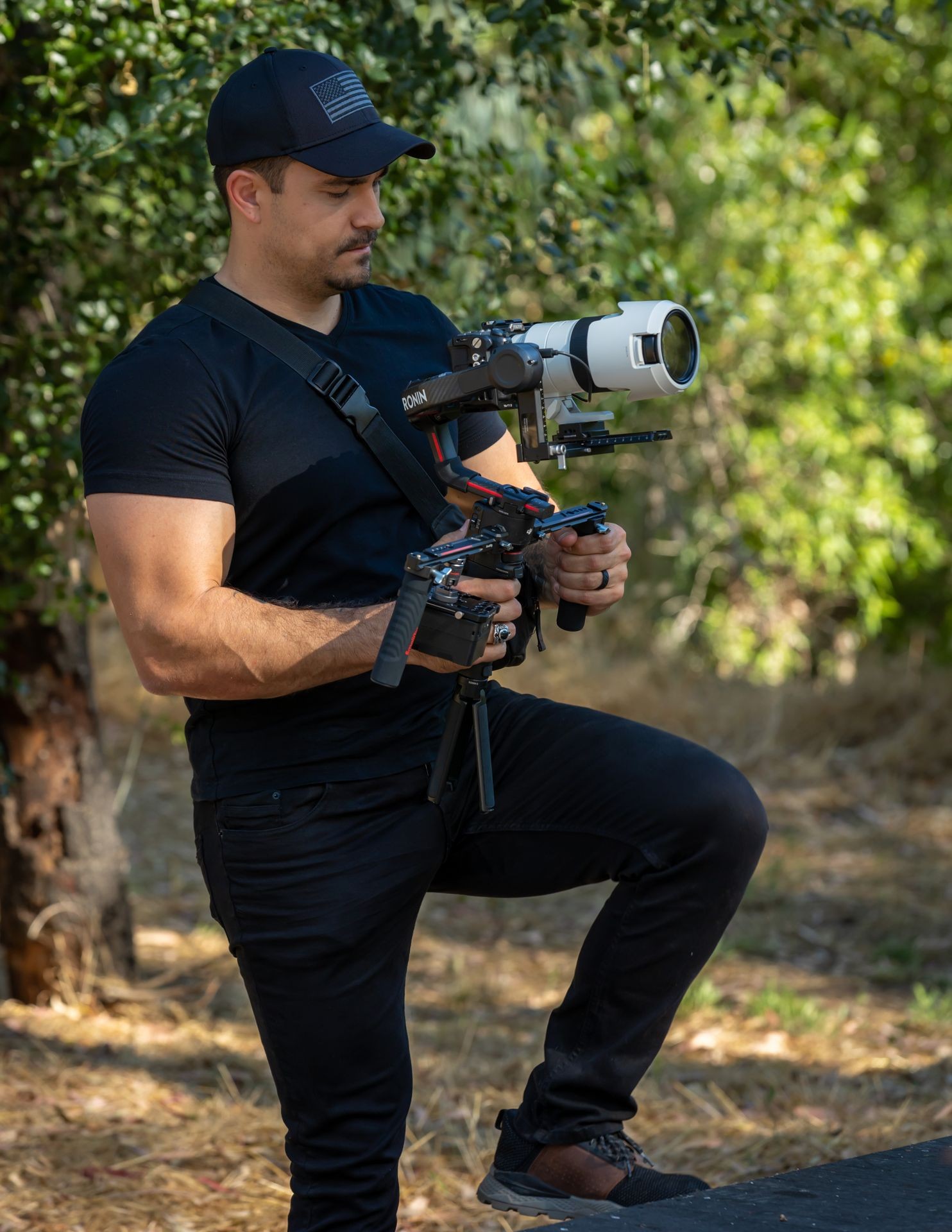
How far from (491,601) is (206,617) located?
46cm

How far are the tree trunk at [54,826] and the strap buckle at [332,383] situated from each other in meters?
2.24

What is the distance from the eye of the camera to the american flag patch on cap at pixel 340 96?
2.51 meters

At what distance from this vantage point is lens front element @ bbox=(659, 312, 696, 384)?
95.4 inches

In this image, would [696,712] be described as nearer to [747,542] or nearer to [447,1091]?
[747,542]

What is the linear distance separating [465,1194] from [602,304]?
3678 mm

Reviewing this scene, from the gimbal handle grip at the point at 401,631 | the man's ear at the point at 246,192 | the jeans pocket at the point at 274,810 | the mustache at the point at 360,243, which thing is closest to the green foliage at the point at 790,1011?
the jeans pocket at the point at 274,810

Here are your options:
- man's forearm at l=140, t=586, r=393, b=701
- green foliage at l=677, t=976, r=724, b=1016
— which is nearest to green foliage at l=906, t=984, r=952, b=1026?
green foliage at l=677, t=976, r=724, b=1016

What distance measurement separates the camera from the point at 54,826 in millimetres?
4586

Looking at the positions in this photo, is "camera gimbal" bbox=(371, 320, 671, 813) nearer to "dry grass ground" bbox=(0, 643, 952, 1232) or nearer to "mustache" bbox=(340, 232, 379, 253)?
"mustache" bbox=(340, 232, 379, 253)

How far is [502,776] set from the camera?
8.75 ft

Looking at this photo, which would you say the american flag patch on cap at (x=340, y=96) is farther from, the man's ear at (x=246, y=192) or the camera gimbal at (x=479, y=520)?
the camera gimbal at (x=479, y=520)

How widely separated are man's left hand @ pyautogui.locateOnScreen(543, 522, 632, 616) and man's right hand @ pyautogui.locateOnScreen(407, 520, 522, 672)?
0.15 metres

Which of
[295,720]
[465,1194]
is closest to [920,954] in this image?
[465,1194]

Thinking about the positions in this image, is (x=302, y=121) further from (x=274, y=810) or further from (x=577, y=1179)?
(x=577, y=1179)
